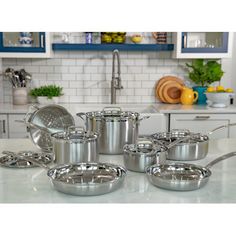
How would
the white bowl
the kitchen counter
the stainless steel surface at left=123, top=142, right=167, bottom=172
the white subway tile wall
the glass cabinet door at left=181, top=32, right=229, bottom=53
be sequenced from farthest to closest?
the white subway tile wall < the glass cabinet door at left=181, top=32, right=229, bottom=53 < the white bowl < the stainless steel surface at left=123, top=142, right=167, bottom=172 < the kitchen counter

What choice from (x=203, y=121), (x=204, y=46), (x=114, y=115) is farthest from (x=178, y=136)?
(x=204, y=46)

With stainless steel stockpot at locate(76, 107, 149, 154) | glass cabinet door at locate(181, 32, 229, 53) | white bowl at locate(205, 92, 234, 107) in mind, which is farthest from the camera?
glass cabinet door at locate(181, 32, 229, 53)

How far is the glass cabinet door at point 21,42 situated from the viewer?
4203mm

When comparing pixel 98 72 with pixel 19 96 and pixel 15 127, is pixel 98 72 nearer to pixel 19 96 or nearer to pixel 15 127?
pixel 19 96

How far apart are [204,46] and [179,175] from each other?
10.0 feet

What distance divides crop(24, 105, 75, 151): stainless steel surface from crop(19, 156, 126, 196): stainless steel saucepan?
1.68 feet

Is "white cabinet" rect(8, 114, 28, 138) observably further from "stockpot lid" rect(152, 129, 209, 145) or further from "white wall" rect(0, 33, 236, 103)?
"stockpot lid" rect(152, 129, 209, 145)

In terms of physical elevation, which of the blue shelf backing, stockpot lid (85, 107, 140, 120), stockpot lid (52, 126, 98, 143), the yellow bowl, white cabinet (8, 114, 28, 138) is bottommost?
white cabinet (8, 114, 28, 138)

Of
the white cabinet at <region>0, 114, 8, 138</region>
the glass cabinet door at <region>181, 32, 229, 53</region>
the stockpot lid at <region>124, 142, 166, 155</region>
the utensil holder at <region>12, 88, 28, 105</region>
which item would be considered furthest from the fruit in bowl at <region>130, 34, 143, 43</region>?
the stockpot lid at <region>124, 142, 166, 155</region>

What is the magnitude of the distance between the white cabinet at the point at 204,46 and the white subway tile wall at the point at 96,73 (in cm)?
40

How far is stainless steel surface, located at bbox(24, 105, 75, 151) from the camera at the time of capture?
2.11 m

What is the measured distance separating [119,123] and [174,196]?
68 cm

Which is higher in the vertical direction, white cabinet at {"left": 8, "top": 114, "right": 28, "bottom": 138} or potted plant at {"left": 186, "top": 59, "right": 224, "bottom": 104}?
potted plant at {"left": 186, "top": 59, "right": 224, "bottom": 104}
